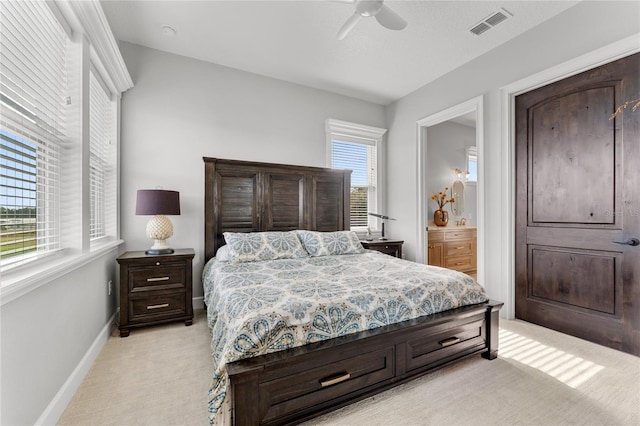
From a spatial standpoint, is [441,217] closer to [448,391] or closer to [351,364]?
[448,391]

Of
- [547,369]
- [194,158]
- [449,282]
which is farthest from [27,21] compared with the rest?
[547,369]

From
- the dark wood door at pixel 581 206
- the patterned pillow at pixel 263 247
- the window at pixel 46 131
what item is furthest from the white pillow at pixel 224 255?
the dark wood door at pixel 581 206

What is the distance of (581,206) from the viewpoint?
257 cm

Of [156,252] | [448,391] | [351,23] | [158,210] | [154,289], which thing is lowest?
[448,391]

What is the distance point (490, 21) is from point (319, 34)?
172 centimetres

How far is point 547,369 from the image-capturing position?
205 cm

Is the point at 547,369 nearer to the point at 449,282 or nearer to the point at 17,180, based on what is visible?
the point at 449,282

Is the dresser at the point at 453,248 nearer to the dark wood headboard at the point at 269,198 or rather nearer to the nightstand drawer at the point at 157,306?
the dark wood headboard at the point at 269,198

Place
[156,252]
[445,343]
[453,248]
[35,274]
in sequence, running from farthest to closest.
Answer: [453,248] → [156,252] → [445,343] → [35,274]

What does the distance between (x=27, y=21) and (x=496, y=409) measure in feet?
11.4

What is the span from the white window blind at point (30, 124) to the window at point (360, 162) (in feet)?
10.3

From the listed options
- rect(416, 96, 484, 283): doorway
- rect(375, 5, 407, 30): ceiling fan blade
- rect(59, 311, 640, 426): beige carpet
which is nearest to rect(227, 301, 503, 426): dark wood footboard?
rect(59, 311, 640, 426): beige carpet

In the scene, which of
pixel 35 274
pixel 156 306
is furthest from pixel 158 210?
pixel 35 274

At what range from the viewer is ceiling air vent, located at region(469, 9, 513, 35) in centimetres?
265
